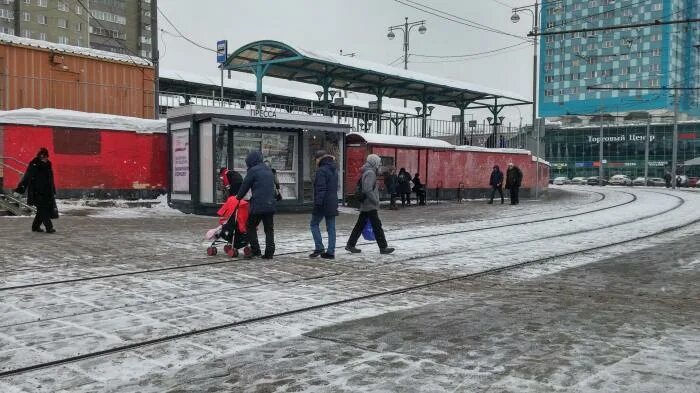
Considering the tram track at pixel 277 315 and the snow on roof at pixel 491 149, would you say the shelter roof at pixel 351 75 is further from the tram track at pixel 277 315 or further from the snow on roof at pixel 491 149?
the tram track at pixel 277 315

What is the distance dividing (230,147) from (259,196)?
9.18 meters

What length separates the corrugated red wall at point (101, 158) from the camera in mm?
17484

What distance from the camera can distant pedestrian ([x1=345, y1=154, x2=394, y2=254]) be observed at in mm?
10188

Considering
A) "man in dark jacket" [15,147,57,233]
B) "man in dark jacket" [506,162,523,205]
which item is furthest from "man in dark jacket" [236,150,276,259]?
"man in dark jacket" [506,162,523,205]

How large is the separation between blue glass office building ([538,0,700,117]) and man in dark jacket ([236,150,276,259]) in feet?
302

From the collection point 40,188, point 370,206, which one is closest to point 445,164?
point 370,206

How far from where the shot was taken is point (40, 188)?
11.9m

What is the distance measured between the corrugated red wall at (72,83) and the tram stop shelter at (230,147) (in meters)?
4.03

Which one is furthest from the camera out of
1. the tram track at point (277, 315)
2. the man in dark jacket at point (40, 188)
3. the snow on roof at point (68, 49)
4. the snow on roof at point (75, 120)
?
the snow on roof at point (68, 49)

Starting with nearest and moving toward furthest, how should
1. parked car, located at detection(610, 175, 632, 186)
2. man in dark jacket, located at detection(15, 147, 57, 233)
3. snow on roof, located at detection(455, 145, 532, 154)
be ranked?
1. man in dark jacket, located at detection(15, 147, 57, 233)
2. snow on roof, located at detection(455, 145, 532, 154)
3. parked car, located at detection(610, 175, 632, 186)

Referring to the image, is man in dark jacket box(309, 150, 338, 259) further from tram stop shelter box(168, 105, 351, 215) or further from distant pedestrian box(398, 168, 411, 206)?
distant pedestrian box(398, 168, 411, 206)

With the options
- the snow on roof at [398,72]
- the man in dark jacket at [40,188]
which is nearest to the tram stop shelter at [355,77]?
the snow on roof at [398,72]

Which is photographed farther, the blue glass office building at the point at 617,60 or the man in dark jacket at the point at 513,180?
the blue glass office building at the point at 617,60

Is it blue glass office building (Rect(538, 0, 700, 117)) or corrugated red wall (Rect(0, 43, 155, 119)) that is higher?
blue glass office building (Rect(538, 0, 700, 117))
